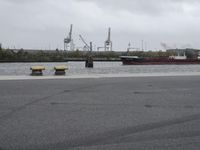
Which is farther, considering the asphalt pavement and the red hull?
the red hull

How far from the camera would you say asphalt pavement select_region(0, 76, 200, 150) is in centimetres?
714

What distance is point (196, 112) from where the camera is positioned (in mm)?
10727

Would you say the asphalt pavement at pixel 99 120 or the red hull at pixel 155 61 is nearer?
the asphalt pavement at pixel 99 120

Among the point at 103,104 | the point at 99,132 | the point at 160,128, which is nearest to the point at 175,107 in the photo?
the point at 103,104

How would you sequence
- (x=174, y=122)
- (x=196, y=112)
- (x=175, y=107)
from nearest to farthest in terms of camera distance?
(x=174, y=122) → (x=196, y=112) → (x=175, y=107)

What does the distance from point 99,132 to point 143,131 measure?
0.88 metres

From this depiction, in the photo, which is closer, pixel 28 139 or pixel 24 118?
pixel 28 139

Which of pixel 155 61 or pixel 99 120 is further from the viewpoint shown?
pixel 155 61

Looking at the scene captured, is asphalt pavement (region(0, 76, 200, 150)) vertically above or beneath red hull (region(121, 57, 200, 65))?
above

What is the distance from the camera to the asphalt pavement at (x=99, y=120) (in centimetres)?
714

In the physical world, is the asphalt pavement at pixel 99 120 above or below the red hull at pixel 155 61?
above

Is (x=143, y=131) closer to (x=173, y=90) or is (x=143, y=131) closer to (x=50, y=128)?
(x=50, y=128)

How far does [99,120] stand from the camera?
9406 mm

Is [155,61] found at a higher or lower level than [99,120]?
lower
